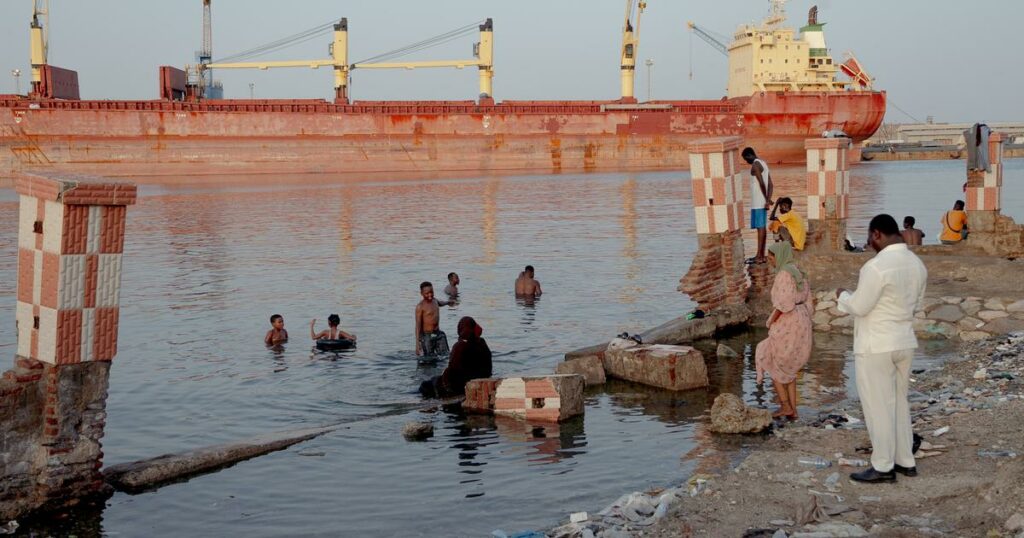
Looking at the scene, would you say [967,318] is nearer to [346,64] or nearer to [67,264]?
[67,264]

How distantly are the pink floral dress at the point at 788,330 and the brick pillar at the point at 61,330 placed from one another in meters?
5.00

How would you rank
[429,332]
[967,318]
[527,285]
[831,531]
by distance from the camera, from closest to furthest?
[831,531]
[967,318]
[429,332]
[527,285]

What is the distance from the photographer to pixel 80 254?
6762 mm

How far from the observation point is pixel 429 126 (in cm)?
6462

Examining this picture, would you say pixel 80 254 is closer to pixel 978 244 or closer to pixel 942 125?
pixel 978 244

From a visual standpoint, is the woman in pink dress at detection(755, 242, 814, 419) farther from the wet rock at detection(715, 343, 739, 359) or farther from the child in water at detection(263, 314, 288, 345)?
the child in water at detection(263, 314, 288, 345)

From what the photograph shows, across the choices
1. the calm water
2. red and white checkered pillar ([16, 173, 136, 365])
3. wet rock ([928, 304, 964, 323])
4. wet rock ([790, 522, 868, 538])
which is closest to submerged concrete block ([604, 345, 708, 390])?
the calm water

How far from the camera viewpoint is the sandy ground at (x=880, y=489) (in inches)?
203

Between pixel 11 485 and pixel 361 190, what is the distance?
141ft

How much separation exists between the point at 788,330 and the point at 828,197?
8.03 m

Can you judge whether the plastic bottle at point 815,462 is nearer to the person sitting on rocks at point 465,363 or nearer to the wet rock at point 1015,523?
the wet rock at point 1015,523

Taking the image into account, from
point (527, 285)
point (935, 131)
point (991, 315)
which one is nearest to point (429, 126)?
point (527, 285)

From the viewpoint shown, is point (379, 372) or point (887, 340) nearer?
point (887, 340)

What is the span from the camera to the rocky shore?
5.18 m
